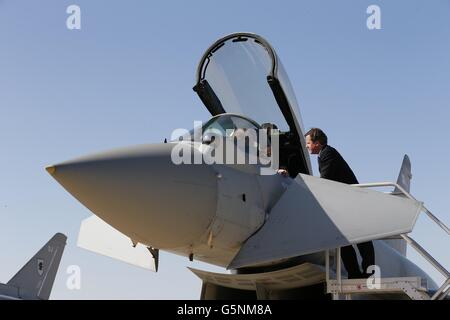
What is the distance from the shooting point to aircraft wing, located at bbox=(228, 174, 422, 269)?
22.1 ft

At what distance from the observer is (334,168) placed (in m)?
8.27

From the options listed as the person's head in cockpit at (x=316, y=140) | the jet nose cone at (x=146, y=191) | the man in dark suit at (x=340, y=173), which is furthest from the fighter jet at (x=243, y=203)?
the man in dark suit at (x=340, y=173)

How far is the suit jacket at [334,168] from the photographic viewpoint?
8242 mm

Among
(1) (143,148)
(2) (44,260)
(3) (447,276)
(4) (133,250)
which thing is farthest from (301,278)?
(2) (44,260)

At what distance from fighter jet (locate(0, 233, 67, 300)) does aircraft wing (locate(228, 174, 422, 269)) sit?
15808 mm

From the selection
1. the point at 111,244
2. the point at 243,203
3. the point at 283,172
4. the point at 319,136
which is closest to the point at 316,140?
the point at 319,136

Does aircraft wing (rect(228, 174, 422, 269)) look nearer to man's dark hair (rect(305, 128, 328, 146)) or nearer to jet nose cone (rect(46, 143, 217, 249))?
jet nose cone (rect(46, 143, 217, 249))

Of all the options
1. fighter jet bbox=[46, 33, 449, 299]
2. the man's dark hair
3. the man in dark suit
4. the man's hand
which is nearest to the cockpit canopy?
fighter jet bbox=[46, 33, 449, 299]

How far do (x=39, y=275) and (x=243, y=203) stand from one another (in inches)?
692

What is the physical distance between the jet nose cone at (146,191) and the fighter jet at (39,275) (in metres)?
16.0

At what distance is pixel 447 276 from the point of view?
688cm

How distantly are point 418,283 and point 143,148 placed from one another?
351cm
